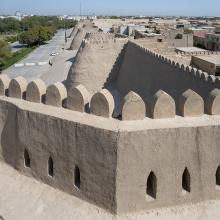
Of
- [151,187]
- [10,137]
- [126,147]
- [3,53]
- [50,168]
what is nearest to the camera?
[126,147]

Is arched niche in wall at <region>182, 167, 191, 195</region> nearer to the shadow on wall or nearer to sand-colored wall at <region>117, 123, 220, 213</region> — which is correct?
sand-colored wall at <region>117, 123, 220, 213</region>

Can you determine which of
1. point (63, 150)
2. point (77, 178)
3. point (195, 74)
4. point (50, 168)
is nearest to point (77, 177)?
point (77, 178)

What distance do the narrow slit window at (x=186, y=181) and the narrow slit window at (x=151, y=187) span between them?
468 mm

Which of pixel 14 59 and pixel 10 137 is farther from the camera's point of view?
pixel 14 59

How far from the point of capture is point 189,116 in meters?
5.86

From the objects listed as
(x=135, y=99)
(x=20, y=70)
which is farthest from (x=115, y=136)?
(x=20, y=70)

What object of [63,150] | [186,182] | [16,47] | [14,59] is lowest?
[16,47]

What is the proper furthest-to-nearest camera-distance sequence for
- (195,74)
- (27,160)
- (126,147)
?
(195,74)
(27,160)
(126,147)

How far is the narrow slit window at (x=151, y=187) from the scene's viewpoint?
5.58 m

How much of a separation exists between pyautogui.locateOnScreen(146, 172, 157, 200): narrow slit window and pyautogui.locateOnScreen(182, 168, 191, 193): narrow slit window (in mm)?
468

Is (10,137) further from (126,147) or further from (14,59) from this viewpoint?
(14,59)

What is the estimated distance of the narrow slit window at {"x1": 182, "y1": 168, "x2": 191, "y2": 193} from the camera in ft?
18.7

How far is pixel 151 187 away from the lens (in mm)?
5703

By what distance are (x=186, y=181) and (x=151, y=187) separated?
21.2 inches
